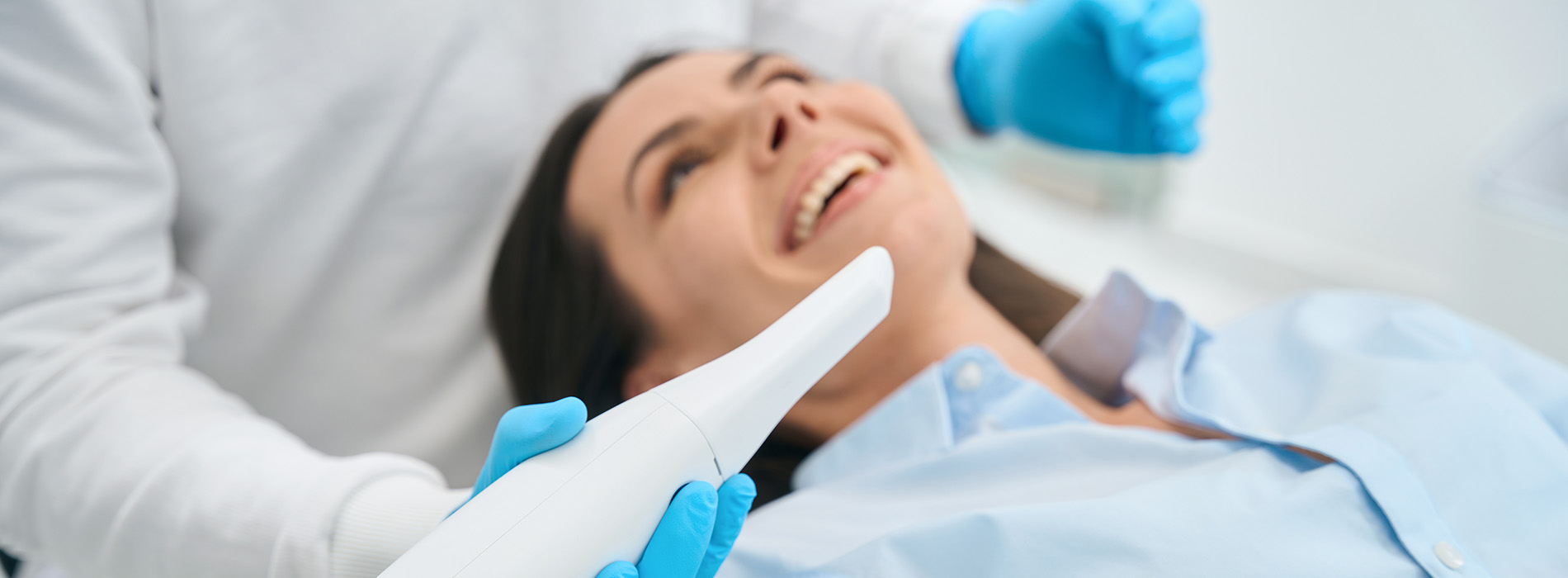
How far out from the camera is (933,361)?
30.3 inches

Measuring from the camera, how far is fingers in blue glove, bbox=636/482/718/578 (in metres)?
0.44

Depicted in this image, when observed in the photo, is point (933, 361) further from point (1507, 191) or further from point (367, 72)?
point (1507, 191)

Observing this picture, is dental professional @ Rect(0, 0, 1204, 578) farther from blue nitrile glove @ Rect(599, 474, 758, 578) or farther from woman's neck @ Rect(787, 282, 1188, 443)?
woman's neck @ Rect(787, 282, 1188, 443)

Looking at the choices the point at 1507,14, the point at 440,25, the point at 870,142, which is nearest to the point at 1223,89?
the point at 1507,14

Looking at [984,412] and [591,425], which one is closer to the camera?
[591,425]

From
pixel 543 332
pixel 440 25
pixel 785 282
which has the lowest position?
pixel 543 332

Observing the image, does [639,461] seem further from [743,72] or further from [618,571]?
[743,72]

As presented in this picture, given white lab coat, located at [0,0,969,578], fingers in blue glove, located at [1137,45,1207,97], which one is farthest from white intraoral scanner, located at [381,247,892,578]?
fingers in blue glove, located at [1137,45,1207,97]

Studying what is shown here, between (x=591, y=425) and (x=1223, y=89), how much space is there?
1508 millimetres

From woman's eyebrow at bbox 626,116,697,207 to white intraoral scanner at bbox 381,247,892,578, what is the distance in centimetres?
32

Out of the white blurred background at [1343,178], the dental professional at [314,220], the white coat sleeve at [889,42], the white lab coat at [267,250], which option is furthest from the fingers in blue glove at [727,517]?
the white blurred background at [1343,178]

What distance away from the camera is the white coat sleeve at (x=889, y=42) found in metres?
1.18

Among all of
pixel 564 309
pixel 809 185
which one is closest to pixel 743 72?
pixel 809 185

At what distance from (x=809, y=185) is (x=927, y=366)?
0.20 m
